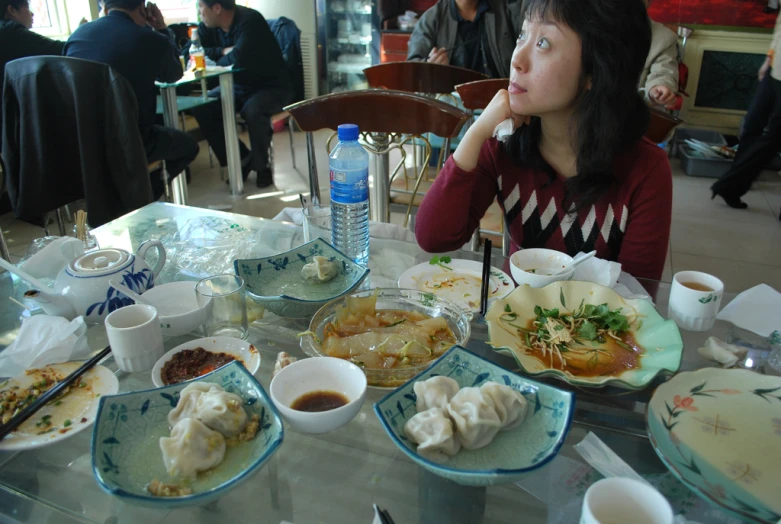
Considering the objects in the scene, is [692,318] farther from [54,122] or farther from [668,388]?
[54,122]

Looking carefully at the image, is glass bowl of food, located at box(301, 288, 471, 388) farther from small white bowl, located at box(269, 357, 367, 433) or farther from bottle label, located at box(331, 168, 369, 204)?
bottle label, located at box(331, 168, 369, 204)

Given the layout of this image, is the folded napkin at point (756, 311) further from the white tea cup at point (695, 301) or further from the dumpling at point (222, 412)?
the dumpling at point (222, 412)

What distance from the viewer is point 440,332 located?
0.99 m

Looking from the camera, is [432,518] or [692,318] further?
[692,318]

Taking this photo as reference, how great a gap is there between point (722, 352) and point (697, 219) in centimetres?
317

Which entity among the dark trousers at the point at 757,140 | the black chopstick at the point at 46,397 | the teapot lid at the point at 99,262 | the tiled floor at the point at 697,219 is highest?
the teapot lid at the point at 99,262

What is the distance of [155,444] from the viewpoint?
76 cm

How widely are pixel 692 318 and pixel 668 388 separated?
10.7 inches

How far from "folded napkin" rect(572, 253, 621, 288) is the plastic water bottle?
1.58 ft

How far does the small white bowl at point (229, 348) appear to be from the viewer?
936 millimetres

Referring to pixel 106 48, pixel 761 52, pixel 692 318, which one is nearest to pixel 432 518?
pixel 692 318

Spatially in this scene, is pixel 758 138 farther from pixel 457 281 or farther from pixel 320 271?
pixel 320 271

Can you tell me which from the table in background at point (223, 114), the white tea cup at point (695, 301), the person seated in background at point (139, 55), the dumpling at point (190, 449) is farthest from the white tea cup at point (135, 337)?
the table in background at point (223, 114)

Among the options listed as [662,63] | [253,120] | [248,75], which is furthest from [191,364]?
[248,75]
